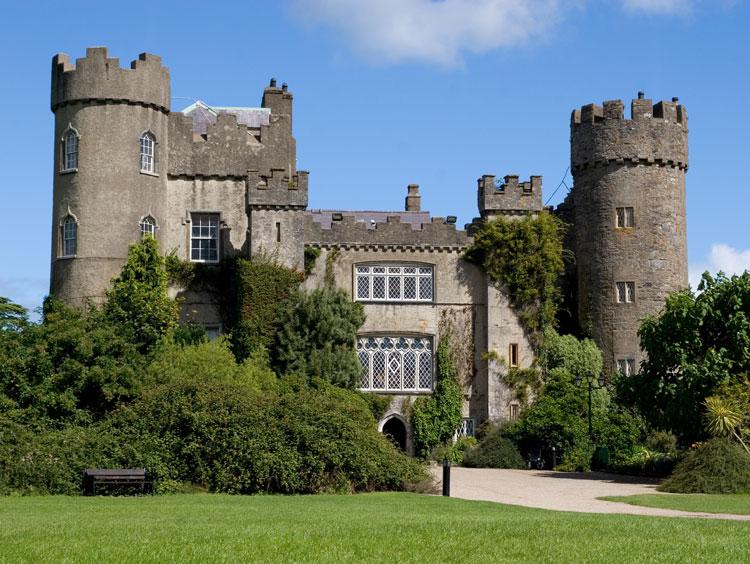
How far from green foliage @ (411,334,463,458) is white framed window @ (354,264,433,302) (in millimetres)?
2034

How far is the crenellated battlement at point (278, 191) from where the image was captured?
40406 millimetres

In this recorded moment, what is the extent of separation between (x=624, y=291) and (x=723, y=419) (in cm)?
1224

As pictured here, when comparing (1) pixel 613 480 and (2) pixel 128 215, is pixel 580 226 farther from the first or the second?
(2) pixel 128 215

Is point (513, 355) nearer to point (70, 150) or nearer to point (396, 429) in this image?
point (396, 429)

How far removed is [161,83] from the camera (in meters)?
40.8

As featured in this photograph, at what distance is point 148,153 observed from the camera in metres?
40.7

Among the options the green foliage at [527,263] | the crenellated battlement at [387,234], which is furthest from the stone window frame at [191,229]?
the green foliage at [527,263]

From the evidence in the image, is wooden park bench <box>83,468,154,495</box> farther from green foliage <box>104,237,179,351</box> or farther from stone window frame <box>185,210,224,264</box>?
stone window frame <box>185,210,224,264</box>

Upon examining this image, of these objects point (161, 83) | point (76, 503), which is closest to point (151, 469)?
point (76, 503)

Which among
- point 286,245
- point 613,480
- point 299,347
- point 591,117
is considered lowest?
point 613,480

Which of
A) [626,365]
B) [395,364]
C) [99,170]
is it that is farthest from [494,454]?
[99,170]

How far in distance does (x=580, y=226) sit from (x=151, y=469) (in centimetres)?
2199

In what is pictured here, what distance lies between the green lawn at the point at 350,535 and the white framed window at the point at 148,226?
20358 millimetres

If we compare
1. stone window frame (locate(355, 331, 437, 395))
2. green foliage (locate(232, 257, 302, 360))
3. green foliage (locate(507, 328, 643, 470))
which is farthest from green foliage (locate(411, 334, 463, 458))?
green foliage (locate(232, 257, 302, 360))
